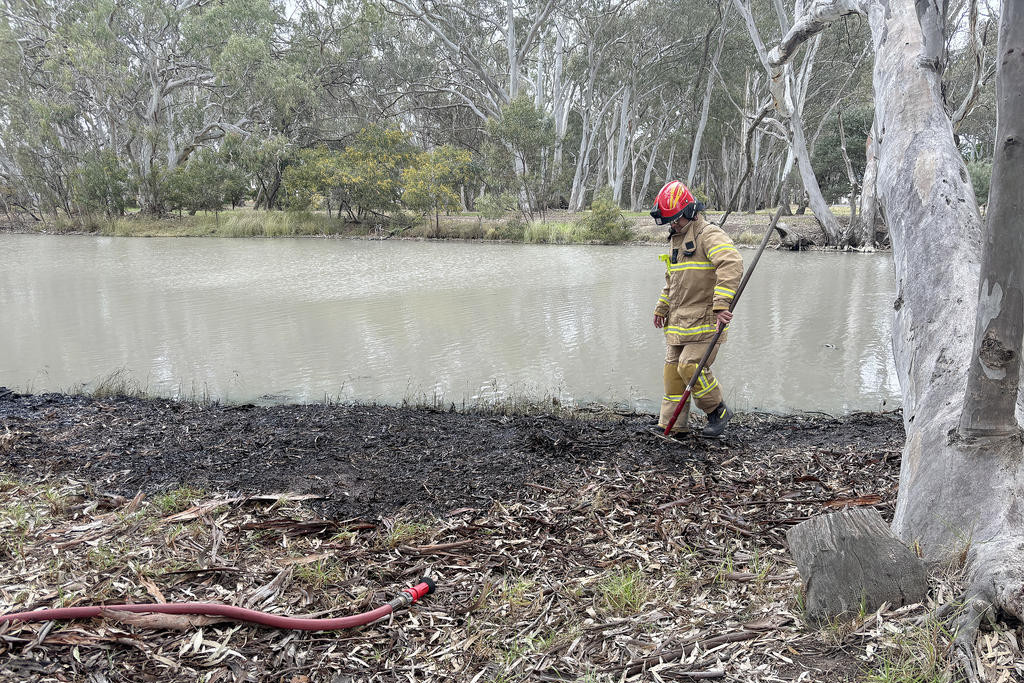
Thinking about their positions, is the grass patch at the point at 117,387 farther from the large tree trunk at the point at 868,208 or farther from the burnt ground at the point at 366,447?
the large tree trunk at the point at 868,208

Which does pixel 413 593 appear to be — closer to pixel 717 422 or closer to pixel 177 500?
pixel 177 500

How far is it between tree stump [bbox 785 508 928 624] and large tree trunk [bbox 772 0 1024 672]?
7.9 inches

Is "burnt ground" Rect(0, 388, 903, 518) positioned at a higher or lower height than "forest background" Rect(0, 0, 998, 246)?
lower

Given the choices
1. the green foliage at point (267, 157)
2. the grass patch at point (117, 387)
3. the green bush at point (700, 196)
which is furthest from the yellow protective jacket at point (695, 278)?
the green foliage at point (267, 157)

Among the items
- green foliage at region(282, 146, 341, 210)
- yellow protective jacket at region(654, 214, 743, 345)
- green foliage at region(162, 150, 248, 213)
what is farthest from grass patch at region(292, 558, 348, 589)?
green foliage at region(162, 150, 248, 213)

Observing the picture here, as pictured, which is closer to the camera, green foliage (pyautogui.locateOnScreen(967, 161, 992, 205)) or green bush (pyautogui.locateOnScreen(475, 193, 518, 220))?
green bush (pyautogui.locateOnScreen(475, 193, 518, 220))

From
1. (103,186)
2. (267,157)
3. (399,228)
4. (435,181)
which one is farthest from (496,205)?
(103,186)

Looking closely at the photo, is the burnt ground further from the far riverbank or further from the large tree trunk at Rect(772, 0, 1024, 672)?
the far riverbank

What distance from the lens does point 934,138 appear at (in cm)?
378

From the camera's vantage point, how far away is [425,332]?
9.17 metres

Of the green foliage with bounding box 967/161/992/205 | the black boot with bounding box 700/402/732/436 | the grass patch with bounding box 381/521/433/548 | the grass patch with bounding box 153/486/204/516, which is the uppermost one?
the green foliage with bounding box 967/161/992/205

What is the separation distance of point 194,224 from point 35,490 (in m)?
24.9

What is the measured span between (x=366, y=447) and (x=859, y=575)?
308 cm

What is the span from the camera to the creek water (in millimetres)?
6785
